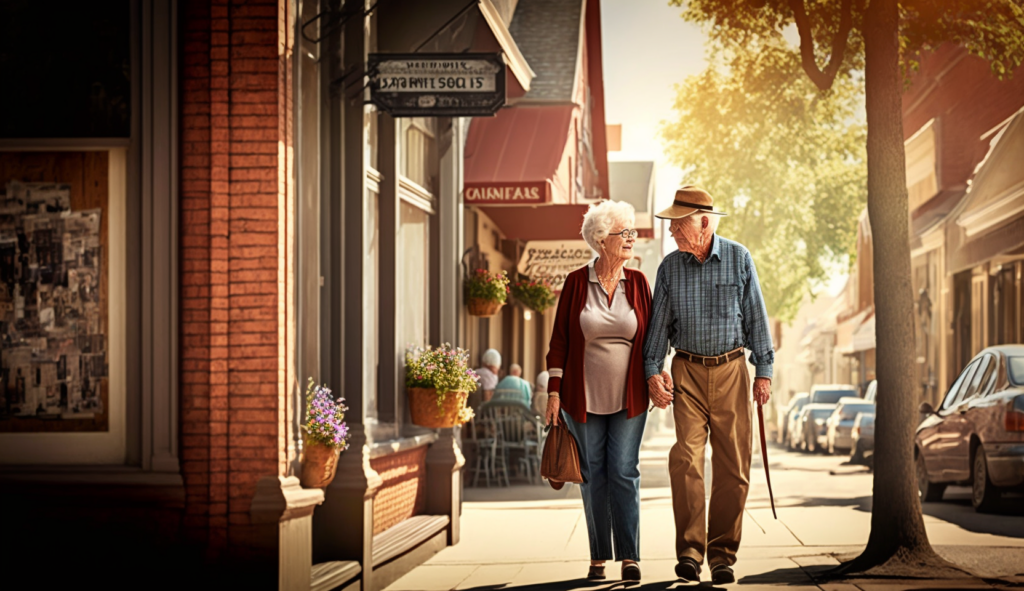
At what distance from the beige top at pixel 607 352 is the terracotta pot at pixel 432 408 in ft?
10.1

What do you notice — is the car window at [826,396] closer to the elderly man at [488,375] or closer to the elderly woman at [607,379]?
the elderly man at [488,375]

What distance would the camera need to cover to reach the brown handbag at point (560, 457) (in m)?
7.62

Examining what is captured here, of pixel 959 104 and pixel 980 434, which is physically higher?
pixel 959 104

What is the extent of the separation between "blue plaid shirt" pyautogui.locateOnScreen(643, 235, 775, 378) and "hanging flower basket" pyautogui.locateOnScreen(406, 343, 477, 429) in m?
3.21

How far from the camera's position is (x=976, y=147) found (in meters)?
31.8

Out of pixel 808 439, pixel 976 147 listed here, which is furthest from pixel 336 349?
pixel 976 147

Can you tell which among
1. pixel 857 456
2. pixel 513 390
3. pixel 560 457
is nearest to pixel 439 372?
pixel 560 457

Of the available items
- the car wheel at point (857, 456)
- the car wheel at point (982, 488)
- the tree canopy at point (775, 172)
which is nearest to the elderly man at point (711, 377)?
the car wheel at point (982, 488)

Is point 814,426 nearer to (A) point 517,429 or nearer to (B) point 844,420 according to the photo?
(B) point 844,420

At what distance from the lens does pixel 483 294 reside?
1365 centimetres

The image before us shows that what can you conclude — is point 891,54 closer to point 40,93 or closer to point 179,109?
point 179,109

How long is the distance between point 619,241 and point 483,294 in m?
5.93

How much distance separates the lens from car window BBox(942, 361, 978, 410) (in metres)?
14.3

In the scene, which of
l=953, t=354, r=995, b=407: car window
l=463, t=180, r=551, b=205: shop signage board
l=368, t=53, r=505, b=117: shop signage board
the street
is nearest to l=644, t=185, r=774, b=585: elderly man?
the street
